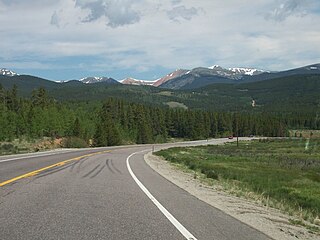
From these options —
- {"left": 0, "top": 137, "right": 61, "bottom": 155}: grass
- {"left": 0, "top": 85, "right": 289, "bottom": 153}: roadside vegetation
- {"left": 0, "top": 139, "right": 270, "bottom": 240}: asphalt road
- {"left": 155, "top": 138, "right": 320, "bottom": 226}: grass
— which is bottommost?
{"left": 155, "top": 138, "right": 320, "bottom": 226}: grass

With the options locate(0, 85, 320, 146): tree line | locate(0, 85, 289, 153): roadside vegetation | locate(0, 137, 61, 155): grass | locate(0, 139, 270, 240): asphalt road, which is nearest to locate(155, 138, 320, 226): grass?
locate(0, 139, 270, 240): asphalt road

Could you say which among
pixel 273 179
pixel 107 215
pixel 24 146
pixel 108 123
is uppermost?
pixel 108 123

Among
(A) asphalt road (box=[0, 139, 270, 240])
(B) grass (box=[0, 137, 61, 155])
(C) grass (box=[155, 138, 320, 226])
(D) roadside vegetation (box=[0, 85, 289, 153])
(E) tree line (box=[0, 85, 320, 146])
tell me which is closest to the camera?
(A) asphalt road (box=[0, 139, 270, 240])

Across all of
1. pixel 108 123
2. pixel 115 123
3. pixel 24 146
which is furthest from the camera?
pixel 115 123

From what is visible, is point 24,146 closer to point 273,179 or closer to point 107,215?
point 273,179

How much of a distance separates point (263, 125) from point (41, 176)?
163 m

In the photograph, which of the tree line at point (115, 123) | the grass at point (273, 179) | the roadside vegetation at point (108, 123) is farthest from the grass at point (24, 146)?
the grass at point (273, 179)

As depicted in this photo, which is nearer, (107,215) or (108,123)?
(107,215)

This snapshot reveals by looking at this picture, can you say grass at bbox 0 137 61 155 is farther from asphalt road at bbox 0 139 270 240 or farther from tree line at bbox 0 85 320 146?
asphalt road at bbox 0 139 270 240

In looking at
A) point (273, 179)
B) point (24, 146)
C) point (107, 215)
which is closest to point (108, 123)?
point (24, 146)

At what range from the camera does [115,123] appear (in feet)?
355

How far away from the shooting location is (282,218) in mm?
9945

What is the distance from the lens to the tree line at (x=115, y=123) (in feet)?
298

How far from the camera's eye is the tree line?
9075cm
